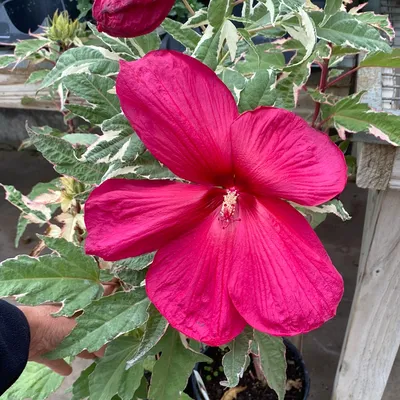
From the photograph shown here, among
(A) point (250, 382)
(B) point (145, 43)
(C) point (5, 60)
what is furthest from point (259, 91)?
(A) point (250, 382)

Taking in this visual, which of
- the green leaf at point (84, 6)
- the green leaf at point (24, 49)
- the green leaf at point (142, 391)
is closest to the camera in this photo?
the green leaf at point (142, 391)

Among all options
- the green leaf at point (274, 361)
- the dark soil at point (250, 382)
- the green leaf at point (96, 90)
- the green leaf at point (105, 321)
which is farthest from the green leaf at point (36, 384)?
the green leaf at point (96, 90)

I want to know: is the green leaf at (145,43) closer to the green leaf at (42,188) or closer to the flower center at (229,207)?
the flower center at (229,207)

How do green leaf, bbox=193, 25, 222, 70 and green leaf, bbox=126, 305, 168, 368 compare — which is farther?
green leaf, bbox=126, 305, 168, 368

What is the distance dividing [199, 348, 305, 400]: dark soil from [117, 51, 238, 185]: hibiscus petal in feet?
2.75

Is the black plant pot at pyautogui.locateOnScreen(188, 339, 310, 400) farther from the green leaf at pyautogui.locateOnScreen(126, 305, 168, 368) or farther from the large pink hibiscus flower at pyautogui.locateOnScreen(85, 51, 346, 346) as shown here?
the large pink hibiscus flower at pyautogui.locateOnScreen(85, 51, 346, 346)

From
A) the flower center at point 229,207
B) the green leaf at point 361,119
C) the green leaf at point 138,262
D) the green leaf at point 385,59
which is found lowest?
the green leaf at point 138,262

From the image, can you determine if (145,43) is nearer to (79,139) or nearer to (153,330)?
(79,139)

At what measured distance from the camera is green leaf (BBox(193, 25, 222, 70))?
52cm

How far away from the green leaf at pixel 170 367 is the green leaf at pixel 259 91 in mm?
347

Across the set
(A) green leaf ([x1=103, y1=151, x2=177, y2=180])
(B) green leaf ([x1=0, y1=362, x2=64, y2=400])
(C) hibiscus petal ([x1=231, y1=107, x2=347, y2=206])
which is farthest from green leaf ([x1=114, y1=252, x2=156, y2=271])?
(B) green leaf ([x1=0, y1=362, x2=64, y2=400])

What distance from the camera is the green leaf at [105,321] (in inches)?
25.5

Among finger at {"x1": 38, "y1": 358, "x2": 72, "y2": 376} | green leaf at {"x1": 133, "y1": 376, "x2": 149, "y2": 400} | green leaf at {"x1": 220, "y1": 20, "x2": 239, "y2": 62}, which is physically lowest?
green leaf at {"x1": 133, "y1": 376, "x2": 149, "y2": 400}

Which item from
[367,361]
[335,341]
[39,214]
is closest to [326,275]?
[39,214]
